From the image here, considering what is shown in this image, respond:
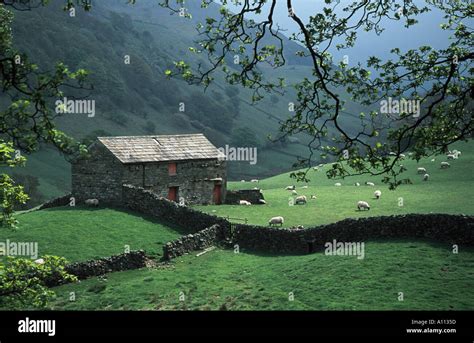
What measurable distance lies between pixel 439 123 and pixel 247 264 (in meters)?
18.3

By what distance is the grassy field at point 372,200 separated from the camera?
143 feet

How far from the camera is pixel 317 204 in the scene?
50.4 meters

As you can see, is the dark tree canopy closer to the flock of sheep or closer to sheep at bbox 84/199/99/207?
the flock of sheep

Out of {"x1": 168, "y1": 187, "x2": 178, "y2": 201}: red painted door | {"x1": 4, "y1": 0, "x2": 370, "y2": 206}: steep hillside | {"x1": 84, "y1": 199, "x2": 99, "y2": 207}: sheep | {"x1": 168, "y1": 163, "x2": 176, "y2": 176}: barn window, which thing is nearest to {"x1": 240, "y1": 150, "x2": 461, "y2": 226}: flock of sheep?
{"x1": 168, "y1": 187, "x2": 178, "y2": 201}: red painted door

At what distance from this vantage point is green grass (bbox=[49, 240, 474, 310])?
25406 mm

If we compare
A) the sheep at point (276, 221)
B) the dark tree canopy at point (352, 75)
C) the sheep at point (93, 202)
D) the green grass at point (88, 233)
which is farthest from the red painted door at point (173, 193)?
the dark tree canopy at point (352, 75)

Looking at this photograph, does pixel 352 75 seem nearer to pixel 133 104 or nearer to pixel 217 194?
pixel 217 194

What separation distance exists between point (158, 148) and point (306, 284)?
87.1 ft

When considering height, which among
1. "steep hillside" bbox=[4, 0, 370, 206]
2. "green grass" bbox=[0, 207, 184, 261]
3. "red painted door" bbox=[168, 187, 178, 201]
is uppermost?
"steep hillside" bbox=[4, 0, 370, 206]

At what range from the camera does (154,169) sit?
50312 mm

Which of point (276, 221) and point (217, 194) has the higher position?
point (217, 194)

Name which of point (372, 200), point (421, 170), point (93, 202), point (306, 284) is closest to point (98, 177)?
point (93, 202)

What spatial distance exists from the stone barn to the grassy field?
3.04 m
